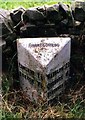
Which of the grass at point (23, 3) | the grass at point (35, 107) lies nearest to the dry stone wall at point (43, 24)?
the grass at point (23, 3)

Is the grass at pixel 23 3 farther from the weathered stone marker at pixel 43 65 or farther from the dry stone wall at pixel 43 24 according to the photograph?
the weathered stone marker at pixel 43 65

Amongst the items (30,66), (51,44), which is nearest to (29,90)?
(30,66)

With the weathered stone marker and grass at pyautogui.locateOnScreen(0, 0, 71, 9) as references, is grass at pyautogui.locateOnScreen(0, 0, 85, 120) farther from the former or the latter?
grass at pyautogui.locateOnScreen(0, 0, 71, 9)

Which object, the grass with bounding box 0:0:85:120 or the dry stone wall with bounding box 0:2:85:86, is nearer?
the grass with bounding box 0:0:85:120

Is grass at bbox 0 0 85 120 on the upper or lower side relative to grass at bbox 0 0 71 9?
lower

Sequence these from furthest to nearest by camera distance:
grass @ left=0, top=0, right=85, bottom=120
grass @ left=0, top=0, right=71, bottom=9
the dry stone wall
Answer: grass @ left=0, top=0, right=71, bottom=9
the dry stone wall
grass @ left=0, top=0, right=85, bottom=120

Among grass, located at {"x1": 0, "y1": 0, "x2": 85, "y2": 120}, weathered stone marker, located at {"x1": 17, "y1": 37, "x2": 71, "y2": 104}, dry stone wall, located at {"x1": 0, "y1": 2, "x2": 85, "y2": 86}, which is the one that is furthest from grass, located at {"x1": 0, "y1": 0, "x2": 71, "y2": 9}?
grass, located at {"x1": 0, "y1": 0, "x2": 85, "y2": 120}

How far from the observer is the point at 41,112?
380cm

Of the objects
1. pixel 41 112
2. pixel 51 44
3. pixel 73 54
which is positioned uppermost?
pixel 51 44

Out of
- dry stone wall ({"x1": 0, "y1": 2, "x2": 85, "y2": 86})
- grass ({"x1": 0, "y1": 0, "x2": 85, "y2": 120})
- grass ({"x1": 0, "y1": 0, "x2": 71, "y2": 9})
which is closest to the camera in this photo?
grass ({"x1": 0, "y1": 0, "x2": 85, "y2": 120})

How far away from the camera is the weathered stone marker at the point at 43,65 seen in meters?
3.77

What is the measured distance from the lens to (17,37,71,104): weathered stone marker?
3773 millimetres

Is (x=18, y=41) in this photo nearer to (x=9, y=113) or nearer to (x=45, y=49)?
(x=45, y=49)

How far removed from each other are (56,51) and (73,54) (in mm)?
555
